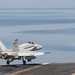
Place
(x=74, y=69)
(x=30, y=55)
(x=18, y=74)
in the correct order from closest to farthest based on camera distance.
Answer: (x=18, y=74), (x=74, y=69), (x=30, y=55)

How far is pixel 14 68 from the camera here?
63406 mm

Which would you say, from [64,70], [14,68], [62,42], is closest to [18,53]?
[14,68]

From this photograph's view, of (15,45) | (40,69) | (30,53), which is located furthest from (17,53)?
(40,69)

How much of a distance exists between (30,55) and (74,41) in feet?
338

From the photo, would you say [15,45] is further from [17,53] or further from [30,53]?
[30,53]

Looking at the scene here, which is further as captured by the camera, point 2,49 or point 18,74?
point 2,49

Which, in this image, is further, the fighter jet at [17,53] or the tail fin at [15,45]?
the tail fin at [15,45]

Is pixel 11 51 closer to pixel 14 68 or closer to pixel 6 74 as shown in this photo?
pixel 14 68

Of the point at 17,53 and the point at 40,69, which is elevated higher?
the point at 17,53

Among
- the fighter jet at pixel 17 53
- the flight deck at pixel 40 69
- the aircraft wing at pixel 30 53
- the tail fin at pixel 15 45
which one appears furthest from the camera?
the tail fin at pixel 15 45

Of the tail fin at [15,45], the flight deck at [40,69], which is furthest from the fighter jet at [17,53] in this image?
the flight deck at [40,69]

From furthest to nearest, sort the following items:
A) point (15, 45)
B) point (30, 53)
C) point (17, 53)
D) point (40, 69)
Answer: point (30, 53) < point (15, 45) < point (17, 53) < point (40, 69)

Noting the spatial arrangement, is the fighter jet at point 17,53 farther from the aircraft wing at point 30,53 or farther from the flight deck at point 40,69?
the flight deck at point 40,69

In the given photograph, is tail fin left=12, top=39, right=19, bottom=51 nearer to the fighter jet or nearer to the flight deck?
the fighter jet
